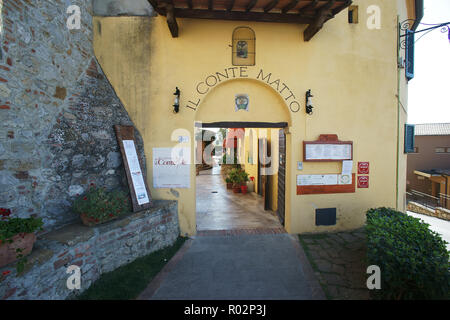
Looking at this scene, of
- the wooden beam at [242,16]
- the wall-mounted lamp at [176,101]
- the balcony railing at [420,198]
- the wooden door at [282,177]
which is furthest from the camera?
the balcony railing at [420,198]

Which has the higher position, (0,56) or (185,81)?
(185,81)

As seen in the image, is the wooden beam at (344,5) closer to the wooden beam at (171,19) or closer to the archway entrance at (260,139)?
the archway entrance at (260,139)

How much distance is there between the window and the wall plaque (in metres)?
2.96

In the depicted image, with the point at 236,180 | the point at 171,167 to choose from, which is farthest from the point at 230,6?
the point at 236,180

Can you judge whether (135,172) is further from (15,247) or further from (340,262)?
(340,262)

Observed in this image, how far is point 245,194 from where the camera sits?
9.77 m

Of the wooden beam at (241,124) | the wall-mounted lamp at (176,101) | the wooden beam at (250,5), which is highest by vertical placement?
the wooden beam at (250,5)

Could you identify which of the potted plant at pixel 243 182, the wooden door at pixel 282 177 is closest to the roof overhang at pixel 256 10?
the wooden door at pixel 282 177

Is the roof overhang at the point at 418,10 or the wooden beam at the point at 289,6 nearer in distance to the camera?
the wooden beam at the point at 289,6

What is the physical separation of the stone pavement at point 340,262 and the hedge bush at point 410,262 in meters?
0.42

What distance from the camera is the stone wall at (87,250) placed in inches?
103

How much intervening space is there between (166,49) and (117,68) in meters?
1.21
